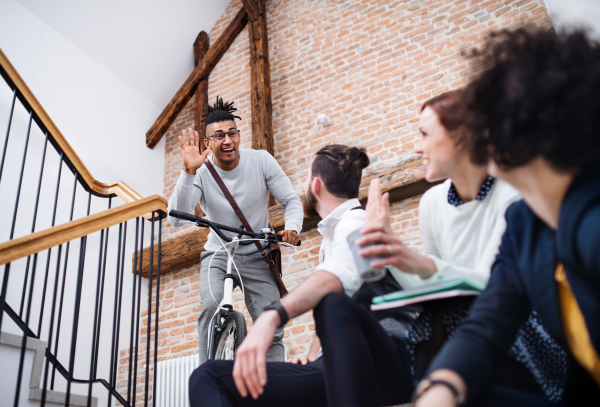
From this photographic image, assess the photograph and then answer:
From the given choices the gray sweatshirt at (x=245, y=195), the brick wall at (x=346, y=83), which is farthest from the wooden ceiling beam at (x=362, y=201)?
the gray sweatshirt at (x=245, y=195)

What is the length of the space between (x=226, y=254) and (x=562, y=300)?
1915 mm

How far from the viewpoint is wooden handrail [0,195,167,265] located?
176 centimetres

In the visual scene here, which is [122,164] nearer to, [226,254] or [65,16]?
[65,16]

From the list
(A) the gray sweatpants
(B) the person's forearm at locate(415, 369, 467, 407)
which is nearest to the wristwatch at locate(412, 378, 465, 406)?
(B) the person's forearm at locate(415, 369, 467, 407)

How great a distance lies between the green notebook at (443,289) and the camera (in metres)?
0.93

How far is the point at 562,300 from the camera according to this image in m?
0.79

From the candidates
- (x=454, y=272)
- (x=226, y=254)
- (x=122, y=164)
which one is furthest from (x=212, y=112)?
(x=122, y=164)

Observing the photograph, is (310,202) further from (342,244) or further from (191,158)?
(191,158)

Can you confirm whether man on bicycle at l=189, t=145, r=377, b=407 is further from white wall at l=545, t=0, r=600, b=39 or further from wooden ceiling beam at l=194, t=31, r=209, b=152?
wooden ceiling beam at l=194, t=31, r=209, b=152

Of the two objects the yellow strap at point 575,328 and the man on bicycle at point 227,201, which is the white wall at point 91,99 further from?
the yellow strap at point 575,328

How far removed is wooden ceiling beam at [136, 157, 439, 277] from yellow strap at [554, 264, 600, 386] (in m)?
3.23

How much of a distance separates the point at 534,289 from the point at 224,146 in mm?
2096

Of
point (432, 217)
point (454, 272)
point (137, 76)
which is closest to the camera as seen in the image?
point (454, 272)

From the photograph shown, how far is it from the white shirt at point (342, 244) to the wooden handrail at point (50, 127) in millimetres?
1726
